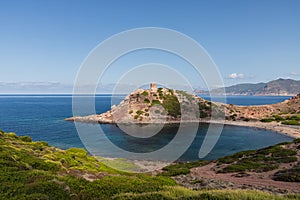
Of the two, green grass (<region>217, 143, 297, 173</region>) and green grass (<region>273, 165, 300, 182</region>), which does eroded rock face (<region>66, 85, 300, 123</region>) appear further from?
green grass (<region>273, 165, 300, 182</region>)

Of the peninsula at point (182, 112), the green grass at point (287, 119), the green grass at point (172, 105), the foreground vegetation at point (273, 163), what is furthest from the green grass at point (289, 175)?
the green grass at point (172, 105)

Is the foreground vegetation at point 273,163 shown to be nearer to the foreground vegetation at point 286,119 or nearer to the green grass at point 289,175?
the green grass at point 289,175

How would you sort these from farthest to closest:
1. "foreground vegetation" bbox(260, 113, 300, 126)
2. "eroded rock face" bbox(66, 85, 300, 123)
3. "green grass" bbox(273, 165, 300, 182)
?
1. "eroded rock face" bbox(66, 85, 300, 123)
2. "foreground vegetation" bbox(260, 113, 300, 126)
3. "green grass" bbox(273, 165, 300, 182)

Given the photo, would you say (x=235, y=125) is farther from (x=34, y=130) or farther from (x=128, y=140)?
(x=34, y=130)

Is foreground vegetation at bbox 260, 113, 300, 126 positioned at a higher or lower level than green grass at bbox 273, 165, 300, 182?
lower

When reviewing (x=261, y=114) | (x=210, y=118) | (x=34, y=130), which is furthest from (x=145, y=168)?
(x=261, y=114)

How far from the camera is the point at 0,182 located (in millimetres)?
9430

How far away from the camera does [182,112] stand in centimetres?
11031

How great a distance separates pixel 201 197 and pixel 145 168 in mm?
31724

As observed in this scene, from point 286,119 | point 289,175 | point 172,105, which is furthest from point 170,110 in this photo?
point 289,175

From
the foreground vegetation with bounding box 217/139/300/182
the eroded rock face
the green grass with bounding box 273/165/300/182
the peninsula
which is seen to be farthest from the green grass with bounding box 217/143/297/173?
the eroded rock face

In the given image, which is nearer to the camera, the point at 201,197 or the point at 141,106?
the point at 201,197

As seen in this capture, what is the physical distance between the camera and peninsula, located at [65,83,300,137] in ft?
335

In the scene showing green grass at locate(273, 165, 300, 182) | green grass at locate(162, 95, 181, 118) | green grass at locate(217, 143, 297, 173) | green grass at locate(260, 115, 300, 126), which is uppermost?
green grass at locate(162, 95, 181, 118)
